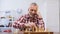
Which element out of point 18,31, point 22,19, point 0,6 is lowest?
point 18,31

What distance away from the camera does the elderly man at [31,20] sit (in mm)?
2713

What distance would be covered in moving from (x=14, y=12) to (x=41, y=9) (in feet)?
1.46

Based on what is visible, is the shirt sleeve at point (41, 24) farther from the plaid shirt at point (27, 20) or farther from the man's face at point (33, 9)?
the man's face at point (33, 9)

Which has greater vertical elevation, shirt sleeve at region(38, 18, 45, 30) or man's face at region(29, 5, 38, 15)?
man's face at region(29, 5, 38, 15)

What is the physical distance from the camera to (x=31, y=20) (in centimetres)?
273

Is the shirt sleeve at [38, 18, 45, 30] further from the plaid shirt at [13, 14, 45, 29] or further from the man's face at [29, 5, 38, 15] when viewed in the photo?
the man's face at [29, 5, 38, 15]

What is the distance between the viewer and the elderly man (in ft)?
8.90

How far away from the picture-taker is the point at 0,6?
2.71 meters

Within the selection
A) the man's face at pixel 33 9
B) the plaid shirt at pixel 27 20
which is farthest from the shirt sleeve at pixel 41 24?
the man's face at pixel 33 9

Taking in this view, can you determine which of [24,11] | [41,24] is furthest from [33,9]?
[41,24]

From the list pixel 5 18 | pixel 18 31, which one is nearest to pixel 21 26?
pixel 18 31

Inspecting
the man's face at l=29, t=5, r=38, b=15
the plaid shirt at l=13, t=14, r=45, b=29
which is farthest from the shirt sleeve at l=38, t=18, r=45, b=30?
the man's face at l=29, t=5, r=38, b=15

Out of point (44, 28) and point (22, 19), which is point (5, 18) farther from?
point (44, 28)

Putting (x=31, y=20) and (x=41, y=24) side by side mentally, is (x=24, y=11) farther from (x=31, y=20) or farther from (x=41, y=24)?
(x=41, y=24)
